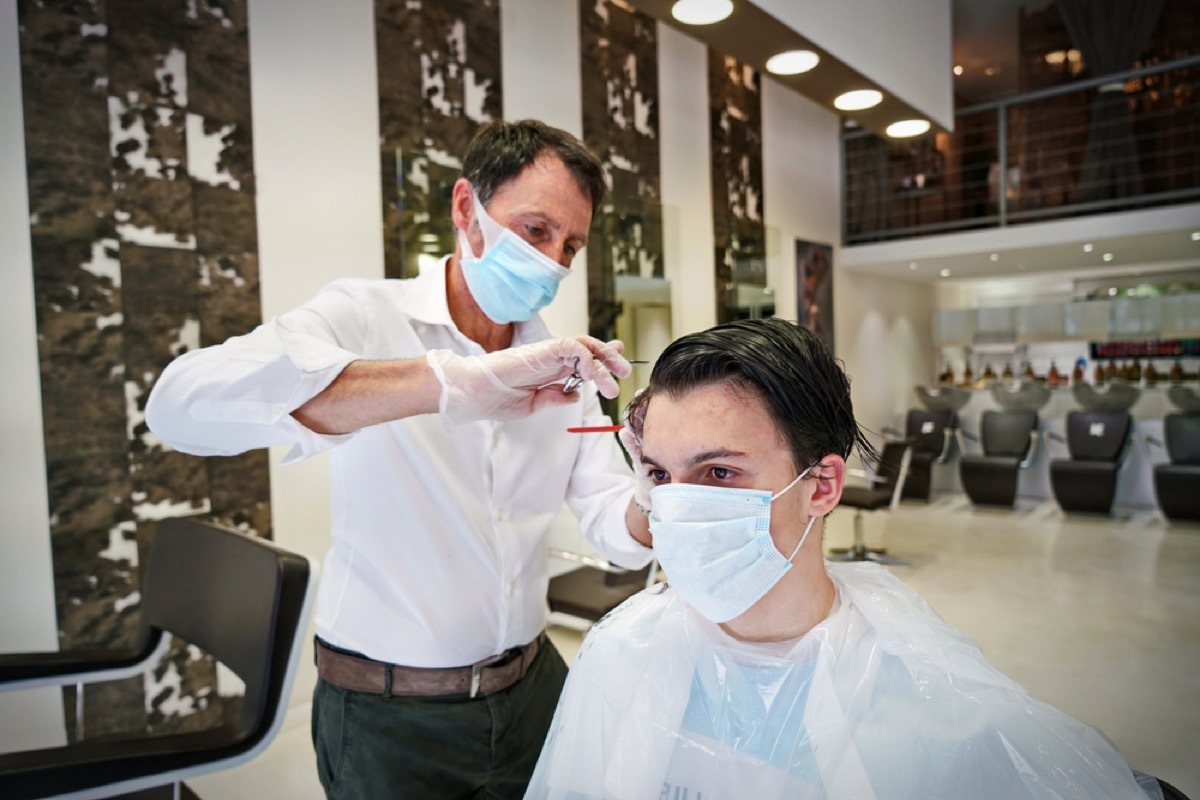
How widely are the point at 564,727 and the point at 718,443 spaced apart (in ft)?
1.71

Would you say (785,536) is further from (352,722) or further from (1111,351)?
(1111,351)

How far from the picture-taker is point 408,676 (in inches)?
49.3

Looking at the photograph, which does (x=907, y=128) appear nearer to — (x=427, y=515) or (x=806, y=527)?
(x=806, y=527)

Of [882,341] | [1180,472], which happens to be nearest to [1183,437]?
[1180,472]

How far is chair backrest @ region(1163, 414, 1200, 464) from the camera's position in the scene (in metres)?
5.98

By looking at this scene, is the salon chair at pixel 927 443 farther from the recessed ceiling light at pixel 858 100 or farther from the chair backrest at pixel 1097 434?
the recessed ceiling light at pixel 858 100

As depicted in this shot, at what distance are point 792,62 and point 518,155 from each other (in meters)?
2.88

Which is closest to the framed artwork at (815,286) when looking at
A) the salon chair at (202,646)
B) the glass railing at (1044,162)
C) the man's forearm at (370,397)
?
the glass railing at (1044,162)

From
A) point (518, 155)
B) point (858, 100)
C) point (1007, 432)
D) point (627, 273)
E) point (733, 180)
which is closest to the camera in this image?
point (518, 155)

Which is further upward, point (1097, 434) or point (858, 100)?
point (858, 100)

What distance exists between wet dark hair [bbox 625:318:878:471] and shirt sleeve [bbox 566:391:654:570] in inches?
12.5

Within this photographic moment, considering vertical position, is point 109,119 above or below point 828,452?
above

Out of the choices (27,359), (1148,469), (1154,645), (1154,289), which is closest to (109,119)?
(27,359)

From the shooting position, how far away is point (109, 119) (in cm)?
263
